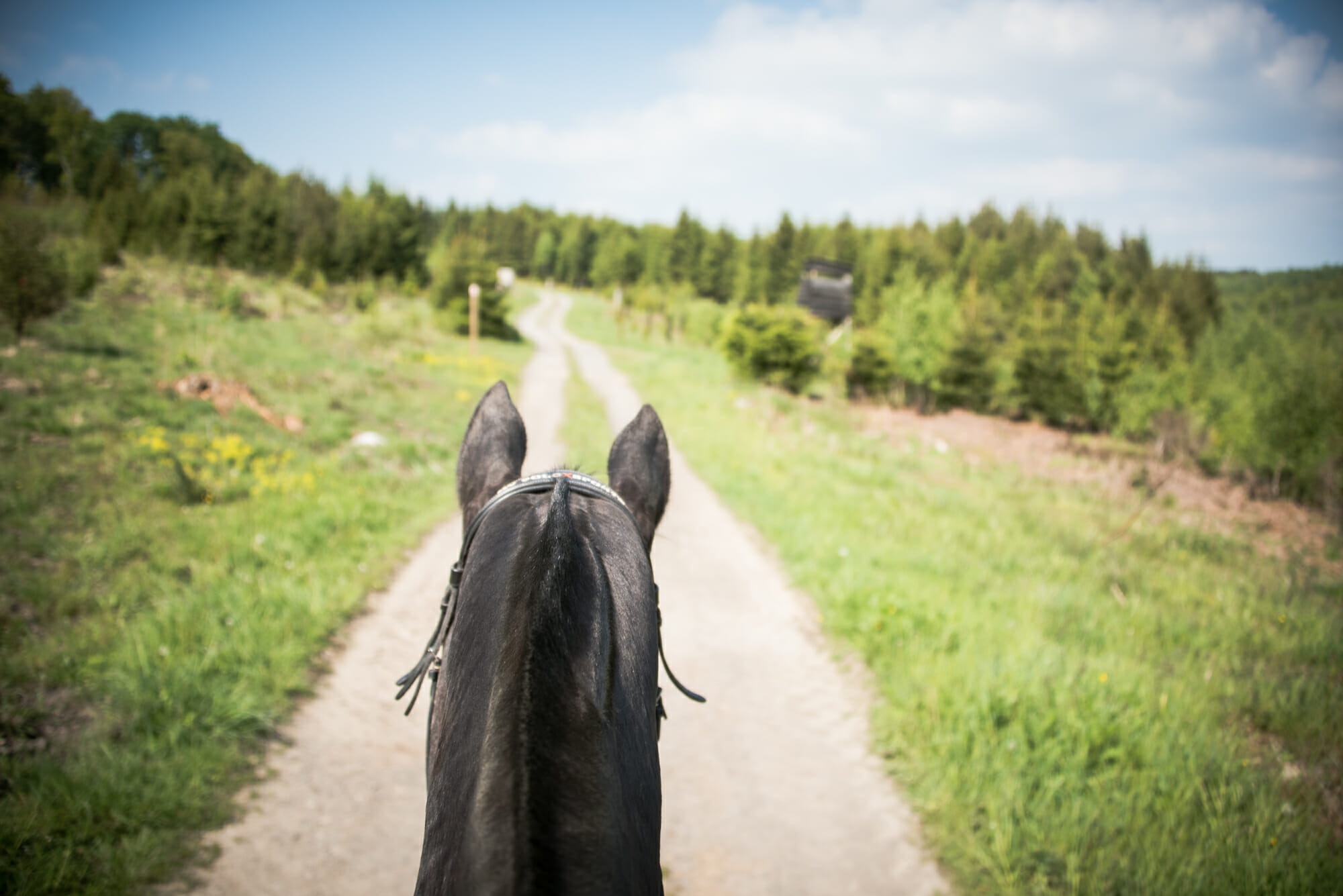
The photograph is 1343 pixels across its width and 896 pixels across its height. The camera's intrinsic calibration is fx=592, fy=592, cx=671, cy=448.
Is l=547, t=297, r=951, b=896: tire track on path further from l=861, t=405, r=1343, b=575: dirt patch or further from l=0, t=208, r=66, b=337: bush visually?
l=0, t=208, r=66, b=337: bush

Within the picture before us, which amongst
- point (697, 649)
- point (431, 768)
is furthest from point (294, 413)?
point (431, 768)

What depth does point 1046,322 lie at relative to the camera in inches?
1091

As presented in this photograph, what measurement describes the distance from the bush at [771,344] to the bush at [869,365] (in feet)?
15.5

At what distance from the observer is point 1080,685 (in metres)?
4.28

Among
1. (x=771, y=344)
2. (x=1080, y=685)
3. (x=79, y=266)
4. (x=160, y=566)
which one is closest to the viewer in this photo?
(x=1080, y=685)

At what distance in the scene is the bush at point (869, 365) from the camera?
2380 centimetres

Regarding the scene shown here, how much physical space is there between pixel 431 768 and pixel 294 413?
1016cm

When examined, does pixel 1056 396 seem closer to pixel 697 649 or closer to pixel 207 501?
pixel 697 649

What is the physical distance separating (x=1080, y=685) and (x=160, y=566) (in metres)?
7.26

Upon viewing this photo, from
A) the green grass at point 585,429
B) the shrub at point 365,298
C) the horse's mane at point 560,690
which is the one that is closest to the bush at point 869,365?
the green grass at point 585,429

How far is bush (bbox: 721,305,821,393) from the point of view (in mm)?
18953

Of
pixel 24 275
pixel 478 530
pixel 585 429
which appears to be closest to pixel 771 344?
pixel 585 429

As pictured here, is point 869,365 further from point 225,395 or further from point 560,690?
point 560,690

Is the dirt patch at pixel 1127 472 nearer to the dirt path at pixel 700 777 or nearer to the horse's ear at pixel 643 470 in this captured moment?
the dirt path at pixel 700 777
